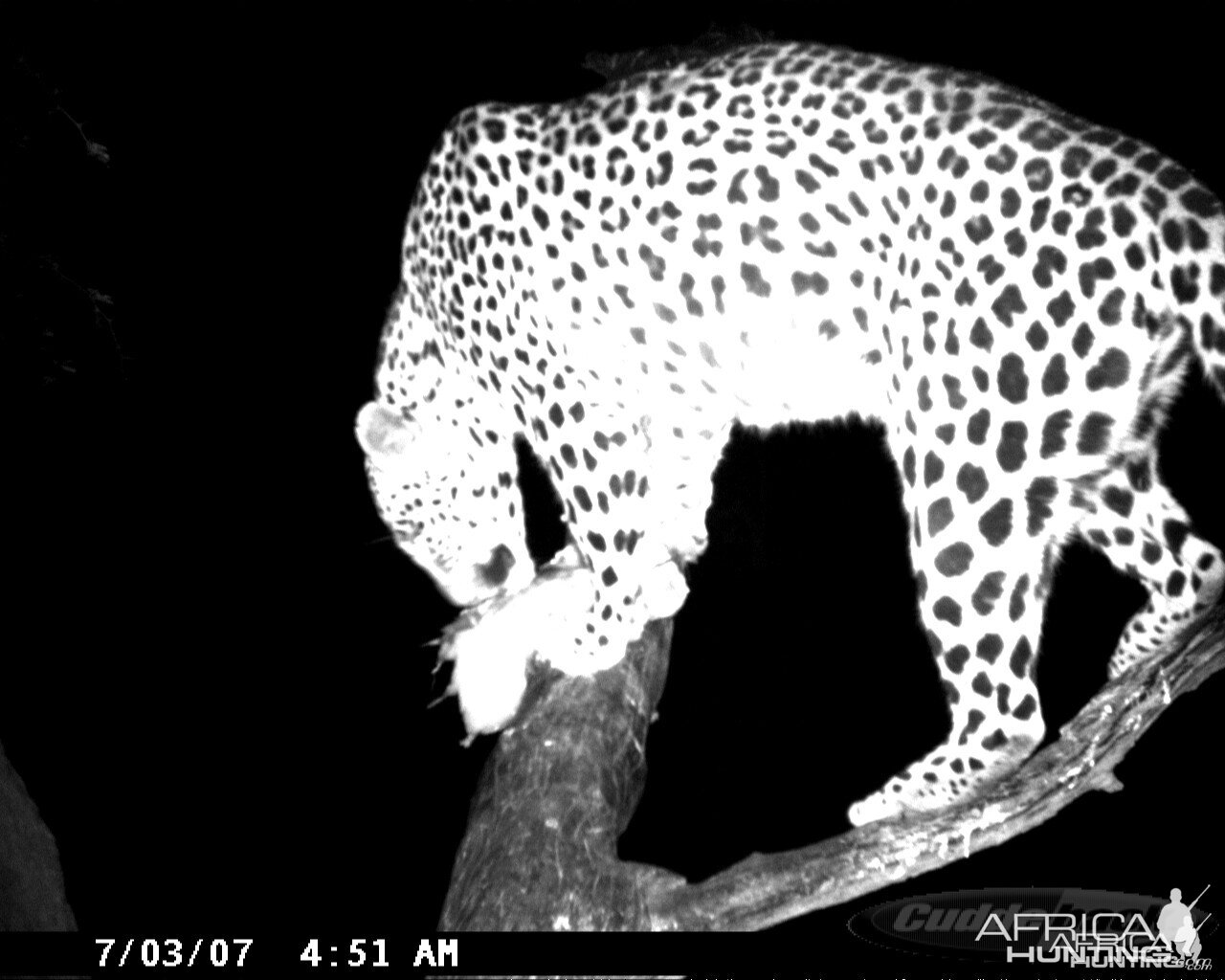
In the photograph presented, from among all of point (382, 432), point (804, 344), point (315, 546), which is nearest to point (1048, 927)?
point (804, 344)

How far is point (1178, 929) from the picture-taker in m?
1.55

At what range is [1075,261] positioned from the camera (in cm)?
142

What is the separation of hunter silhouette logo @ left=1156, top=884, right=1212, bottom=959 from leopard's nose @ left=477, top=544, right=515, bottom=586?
4.56ft

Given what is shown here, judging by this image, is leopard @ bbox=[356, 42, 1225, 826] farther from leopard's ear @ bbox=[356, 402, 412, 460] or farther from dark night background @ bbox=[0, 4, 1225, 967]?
dark night background @ bbox=[0, 4, 1225, 967]

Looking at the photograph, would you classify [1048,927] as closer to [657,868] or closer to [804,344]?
[657,868]

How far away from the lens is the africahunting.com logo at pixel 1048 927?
1502 millimetres

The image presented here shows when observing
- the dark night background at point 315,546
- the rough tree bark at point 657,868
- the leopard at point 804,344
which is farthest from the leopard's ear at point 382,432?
the rough tree bark at point 657,868

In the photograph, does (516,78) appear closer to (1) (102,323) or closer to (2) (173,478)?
(1) (102,323)

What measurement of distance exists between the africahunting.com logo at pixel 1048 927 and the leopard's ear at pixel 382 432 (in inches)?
48.8

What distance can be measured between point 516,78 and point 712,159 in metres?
0.61

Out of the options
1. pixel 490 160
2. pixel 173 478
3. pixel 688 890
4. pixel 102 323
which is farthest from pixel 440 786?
pixel 490 160

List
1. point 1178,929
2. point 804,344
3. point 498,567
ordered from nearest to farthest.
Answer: point 1178,929
point 804,344
point 498,567

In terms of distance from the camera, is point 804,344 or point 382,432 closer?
point 804,344

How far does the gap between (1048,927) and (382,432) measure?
1.47 metres
